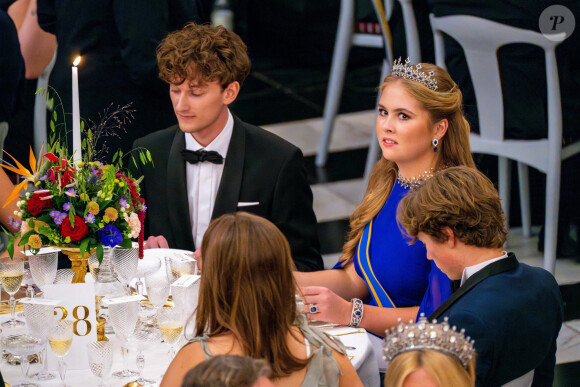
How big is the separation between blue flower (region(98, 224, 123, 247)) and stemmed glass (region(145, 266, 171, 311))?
0.19m

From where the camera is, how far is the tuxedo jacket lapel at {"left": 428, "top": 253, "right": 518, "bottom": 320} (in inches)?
93.9

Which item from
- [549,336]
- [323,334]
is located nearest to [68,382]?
→ [323,334]

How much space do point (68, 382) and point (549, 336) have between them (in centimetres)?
132

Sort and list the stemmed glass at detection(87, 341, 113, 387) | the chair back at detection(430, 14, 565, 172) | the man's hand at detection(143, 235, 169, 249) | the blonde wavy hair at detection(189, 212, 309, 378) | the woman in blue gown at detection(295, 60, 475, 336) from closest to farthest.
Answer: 1. the blonde wavy hair at detection(189, 212, 309, 378)
2. the stemmed glass at detection(87, 341, 113, 387)
3. the woman in blue gown at detection(295, 60, 475, 336)
4. the man's hand at detection(143, 235, 169, 249)
5. the chair back at detection(430, 14, 565, 172)

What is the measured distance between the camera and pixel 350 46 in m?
5.31

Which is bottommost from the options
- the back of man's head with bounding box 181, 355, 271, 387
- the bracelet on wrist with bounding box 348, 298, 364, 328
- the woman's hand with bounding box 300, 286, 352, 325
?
the bracelet on wrist with bounding box 348, 298, 364, 328

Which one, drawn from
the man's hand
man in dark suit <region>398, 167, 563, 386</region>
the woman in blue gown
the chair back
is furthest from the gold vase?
the chair back

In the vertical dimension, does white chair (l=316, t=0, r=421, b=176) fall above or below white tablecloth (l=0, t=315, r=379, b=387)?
above

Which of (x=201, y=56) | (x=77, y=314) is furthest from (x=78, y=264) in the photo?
(x=201, y=56)

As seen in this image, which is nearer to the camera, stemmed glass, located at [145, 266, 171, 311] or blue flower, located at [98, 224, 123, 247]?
blue flower, located at [98, 224, 123, 247]

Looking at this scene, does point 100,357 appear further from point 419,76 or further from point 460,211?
point 419,76

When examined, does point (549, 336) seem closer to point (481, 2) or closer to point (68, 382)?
point (68, 382)

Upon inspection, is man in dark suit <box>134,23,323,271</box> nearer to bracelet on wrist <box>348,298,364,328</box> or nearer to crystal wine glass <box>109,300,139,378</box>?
bracelet on wrist <box>348,298,364,328</box>

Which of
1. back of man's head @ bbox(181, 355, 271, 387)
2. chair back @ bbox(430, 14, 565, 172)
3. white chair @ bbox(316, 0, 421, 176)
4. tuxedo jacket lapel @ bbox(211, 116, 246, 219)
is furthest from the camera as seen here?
white chair @ bbox(316, 0, 421, 176)
